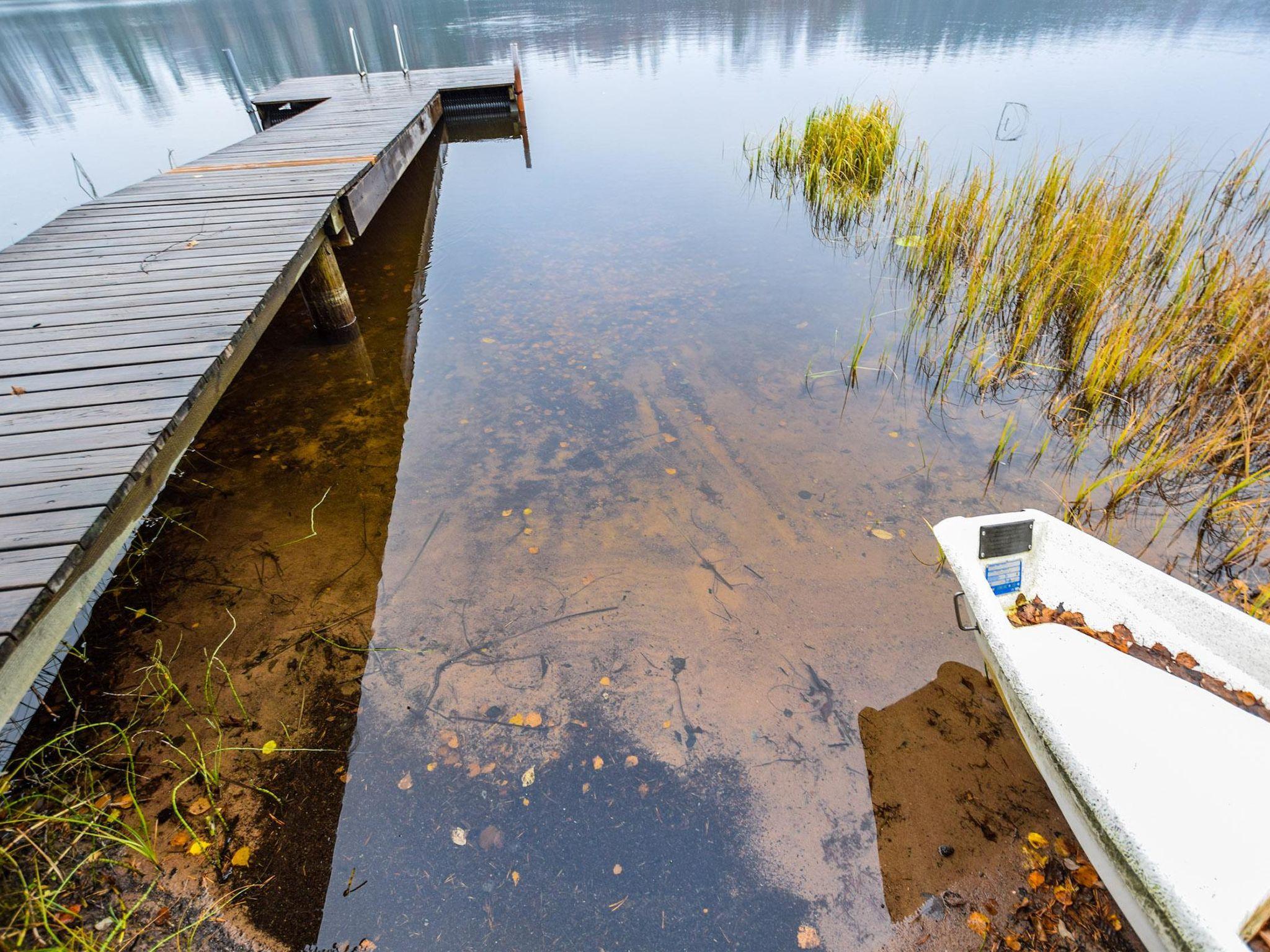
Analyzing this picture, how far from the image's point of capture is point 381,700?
87.7 inches

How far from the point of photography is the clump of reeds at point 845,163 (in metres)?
6.64

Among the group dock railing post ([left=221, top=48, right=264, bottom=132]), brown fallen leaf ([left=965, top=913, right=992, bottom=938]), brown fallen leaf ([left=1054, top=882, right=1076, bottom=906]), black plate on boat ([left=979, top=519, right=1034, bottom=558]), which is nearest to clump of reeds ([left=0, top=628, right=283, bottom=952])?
brown fallen leaf ([left=965, top=913, right=992, bottom=938])

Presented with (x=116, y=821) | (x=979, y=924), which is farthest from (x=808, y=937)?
(x=116, y=821)

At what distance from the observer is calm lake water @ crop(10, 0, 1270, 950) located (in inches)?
69.4

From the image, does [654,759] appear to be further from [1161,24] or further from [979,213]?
[1161,24]

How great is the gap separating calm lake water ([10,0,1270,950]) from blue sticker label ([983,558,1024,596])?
1.05 feet

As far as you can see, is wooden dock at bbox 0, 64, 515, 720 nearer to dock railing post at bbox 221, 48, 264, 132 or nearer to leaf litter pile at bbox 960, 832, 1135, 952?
leaf litter pile at bbox 960, 832, 1135, 952

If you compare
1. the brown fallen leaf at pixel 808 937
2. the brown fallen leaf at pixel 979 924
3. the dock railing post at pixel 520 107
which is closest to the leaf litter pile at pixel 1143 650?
the brown fallen leaf at pixel 979 924

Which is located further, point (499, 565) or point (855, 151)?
point (855, 151)

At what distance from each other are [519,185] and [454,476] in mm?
6017

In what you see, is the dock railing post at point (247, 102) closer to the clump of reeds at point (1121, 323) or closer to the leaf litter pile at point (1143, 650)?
the clump of reeds at point (1121, 323)

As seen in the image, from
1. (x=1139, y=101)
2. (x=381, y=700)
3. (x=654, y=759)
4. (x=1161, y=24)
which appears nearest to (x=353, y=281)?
(x=381, y=700)

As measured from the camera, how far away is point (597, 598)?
2611 millimetres

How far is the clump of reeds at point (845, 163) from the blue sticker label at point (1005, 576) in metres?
5.25
